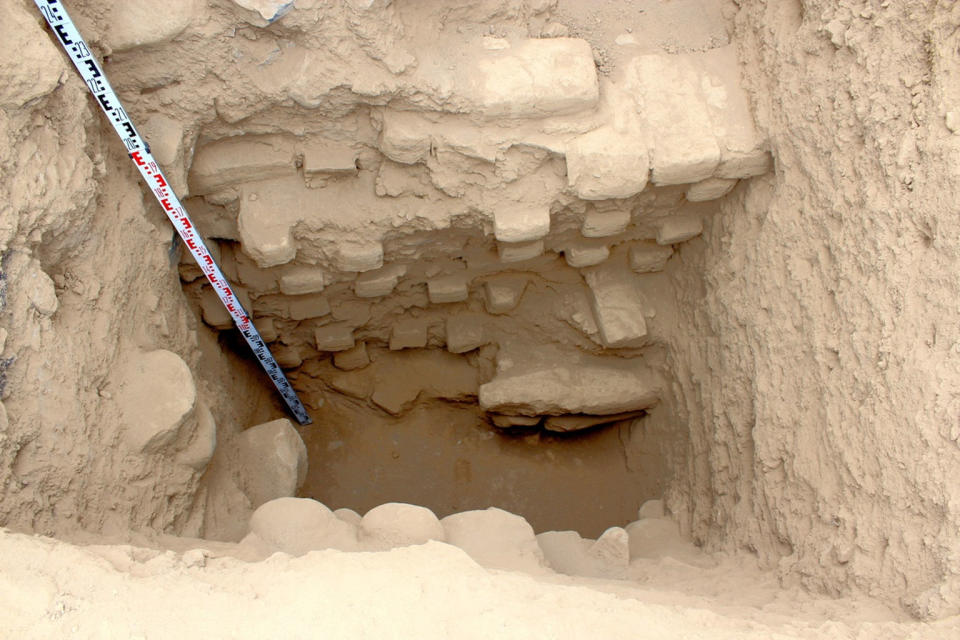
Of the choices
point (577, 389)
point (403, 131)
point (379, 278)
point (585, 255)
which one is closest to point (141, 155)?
point (403, 131)

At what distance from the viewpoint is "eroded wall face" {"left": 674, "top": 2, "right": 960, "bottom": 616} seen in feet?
6.76

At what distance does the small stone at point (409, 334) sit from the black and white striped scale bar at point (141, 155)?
2.46 ft

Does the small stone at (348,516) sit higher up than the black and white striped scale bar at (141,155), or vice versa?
the black and white striped scale bar at (141,155)

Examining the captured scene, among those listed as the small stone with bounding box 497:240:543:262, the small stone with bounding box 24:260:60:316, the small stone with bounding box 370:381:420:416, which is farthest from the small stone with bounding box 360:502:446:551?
the small stone with bounding box 370:381:420:416

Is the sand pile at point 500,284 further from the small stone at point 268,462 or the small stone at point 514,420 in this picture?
the small stone at point 514,420

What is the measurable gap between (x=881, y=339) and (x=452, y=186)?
5.21 feet

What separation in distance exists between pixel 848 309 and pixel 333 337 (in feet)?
8.05

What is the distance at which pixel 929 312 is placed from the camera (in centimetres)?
211

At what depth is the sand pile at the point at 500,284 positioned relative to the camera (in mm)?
1909

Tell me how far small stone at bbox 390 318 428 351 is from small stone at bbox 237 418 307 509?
98cm

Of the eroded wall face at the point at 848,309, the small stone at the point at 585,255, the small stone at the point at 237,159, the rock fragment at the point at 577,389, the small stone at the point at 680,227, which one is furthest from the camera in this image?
the rock fragment at the point at 577,389

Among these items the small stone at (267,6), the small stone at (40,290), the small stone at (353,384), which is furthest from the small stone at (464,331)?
the small stone at (40,290)

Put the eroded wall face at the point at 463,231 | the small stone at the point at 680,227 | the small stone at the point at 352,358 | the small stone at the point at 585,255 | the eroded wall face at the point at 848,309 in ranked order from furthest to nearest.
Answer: the small stone at the point at 352,358, the small stone at the point at 585,255, the small stone at the point at 680,227, the eroded wall face at the point at 463,231, the eroded wall face at the point at 848,309

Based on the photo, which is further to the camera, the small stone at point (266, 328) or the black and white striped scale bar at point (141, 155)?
the small stone at point (266, 328)
